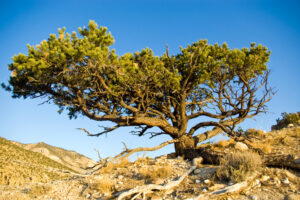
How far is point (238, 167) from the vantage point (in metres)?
6.72

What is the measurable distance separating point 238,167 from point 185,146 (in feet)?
13.1

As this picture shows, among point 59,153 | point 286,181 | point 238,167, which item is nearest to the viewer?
point 286,181

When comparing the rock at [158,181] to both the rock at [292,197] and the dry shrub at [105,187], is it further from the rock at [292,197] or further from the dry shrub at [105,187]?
the rock at [292,197]

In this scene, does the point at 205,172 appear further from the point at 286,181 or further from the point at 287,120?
the point at 287,120

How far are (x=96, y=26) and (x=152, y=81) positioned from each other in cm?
337

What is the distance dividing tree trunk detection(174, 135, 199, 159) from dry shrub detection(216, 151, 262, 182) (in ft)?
10.7

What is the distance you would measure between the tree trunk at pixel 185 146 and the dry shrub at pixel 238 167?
3268 mm

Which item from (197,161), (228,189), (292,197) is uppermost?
(197,161)

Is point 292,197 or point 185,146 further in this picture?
point 185,146

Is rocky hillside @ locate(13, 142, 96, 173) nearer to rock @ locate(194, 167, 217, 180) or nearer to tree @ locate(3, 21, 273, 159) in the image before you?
tree @ locate(3, 21, 273, 159)

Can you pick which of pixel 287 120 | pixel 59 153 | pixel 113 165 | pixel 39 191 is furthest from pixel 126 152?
pixel 59 153

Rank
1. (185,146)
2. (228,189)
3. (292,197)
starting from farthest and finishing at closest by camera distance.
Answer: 1. (185,146)
2. (228,189)
3. (292,197)

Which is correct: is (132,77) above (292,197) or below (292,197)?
above

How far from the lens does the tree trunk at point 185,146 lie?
406 inches
